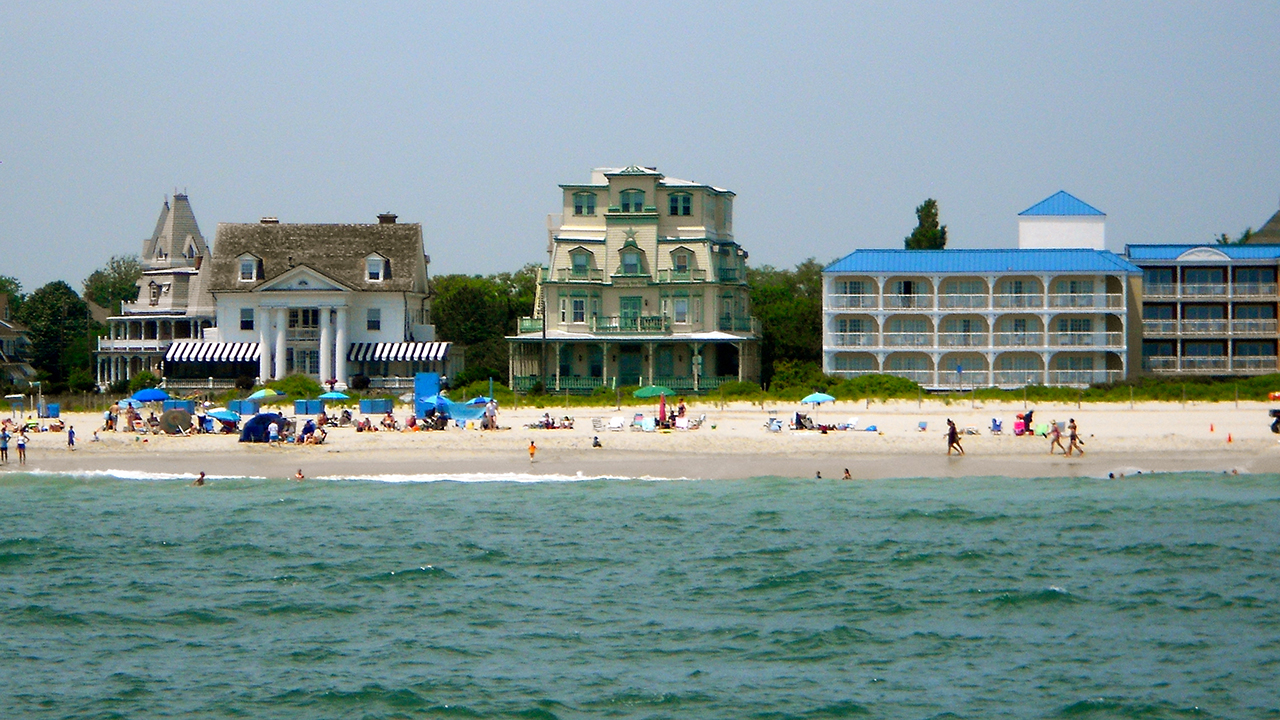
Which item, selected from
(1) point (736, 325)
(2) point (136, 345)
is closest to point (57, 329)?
(2) point (136, 345)

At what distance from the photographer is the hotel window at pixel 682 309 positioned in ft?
205

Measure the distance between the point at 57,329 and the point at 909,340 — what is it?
158ft

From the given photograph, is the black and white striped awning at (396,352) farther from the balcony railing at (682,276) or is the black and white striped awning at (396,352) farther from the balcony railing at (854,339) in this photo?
the balcony railing at (854,339)

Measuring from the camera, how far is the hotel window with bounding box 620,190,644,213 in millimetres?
63375

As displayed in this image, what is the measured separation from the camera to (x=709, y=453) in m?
42.9

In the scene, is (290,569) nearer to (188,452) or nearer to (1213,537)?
(188,452)

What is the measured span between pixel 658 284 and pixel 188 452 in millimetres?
23614

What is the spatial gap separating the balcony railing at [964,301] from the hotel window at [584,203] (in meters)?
14.8

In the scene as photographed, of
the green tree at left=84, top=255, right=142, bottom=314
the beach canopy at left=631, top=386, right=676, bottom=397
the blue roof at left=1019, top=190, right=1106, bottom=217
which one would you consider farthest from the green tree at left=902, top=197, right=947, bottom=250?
the green tree at left=84, top=255, right=142, bottom=314

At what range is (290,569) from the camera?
31.4 m

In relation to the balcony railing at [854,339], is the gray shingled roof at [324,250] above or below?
above

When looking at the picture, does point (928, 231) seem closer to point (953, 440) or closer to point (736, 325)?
point (736, 325)

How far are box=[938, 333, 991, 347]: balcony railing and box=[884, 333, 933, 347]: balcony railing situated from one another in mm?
485

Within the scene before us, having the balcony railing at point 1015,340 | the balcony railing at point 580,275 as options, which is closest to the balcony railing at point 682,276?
the balcony railing at point 580,275
